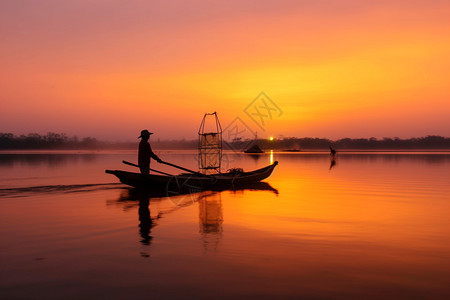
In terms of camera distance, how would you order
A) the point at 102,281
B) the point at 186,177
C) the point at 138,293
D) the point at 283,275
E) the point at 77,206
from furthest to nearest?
the point at 186,177 < the point at 77,206 < the point at 283,275 < the point at 102,281 < the point at 138,293

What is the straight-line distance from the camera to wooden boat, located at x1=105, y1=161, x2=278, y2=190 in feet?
65.9

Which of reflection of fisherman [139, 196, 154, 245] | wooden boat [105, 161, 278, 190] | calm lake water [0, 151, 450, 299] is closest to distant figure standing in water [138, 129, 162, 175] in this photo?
wooden boat [105, 161, 278, 190]

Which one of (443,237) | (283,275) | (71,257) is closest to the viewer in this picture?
(283,275)

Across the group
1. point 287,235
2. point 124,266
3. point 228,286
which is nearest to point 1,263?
point 124,266

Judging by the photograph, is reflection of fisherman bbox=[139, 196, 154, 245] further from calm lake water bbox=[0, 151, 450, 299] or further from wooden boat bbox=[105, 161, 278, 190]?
wooden boat bbox=[105, 161, 278, 190]

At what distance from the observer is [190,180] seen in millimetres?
21922

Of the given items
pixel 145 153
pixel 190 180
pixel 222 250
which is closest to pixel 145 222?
pixel 222 250

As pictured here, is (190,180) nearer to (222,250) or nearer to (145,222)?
(145,222)

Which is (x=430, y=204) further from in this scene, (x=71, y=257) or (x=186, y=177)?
(x=71, y=257)

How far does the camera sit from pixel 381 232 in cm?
1126

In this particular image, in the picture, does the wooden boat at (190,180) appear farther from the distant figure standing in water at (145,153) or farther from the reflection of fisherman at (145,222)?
the reflection of fisherman at (145,222)

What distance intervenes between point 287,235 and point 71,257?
589 centimetres

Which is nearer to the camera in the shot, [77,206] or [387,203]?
[77,206]

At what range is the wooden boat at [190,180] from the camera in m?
20.1
